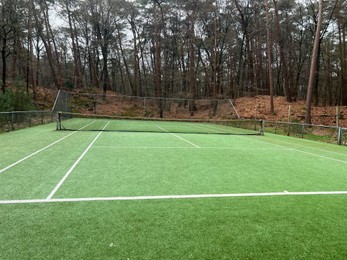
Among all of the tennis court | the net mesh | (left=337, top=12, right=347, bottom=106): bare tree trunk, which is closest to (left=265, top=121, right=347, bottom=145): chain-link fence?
the net mesh

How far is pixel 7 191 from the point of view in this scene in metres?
3.97

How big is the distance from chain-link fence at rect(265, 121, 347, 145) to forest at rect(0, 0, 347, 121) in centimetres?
783

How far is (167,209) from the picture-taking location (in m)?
3.46

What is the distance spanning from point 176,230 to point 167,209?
0.61m

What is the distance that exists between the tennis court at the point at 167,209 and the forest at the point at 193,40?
18.8 meters

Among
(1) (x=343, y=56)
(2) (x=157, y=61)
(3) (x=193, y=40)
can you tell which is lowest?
(2) (x=157, y=61)

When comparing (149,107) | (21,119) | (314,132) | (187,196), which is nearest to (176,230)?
(187,196)

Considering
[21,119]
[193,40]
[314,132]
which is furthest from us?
[193,40]

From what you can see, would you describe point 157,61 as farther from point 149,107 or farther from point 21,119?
point 21,119

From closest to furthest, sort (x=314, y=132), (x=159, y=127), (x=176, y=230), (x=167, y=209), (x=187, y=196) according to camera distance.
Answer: (x=176, y=230)
(x=167, y=209)
(x=187, y=196)
(x=314, y=132)
(x=159, y=127)

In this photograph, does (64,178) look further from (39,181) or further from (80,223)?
(80,223)

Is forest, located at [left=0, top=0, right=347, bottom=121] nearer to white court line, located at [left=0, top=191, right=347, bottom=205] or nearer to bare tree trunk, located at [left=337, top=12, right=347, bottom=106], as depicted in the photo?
bare tree trunk, located at [left=337, top=12, right=347, bottom=106]

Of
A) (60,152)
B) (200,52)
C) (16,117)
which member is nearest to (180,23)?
(200,52)

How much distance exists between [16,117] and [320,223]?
46.9ft
